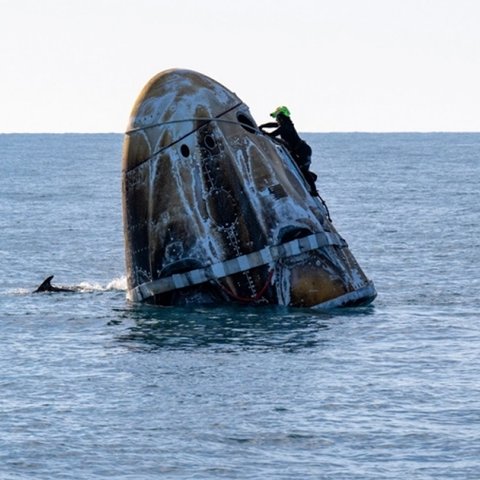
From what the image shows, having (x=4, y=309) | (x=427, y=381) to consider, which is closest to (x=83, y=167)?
(x=4, y=309)

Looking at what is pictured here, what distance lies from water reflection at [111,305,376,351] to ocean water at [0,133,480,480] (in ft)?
0.14

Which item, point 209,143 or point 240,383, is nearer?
point 240,383

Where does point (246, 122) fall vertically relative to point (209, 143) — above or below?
above

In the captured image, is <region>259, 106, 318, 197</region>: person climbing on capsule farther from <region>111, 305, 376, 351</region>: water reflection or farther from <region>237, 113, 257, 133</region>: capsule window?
<region>111, 305, 376, 351</region>: water reflection

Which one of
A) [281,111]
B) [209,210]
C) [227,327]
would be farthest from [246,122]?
[227,327]

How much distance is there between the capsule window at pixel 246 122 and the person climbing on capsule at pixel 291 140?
0.79m

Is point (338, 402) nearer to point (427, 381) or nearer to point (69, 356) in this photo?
point (427, 381)

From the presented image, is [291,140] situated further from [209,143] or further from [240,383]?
[240,383]

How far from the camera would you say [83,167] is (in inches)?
5915

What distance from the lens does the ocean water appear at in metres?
19.8

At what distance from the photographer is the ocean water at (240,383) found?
1981 centimetres

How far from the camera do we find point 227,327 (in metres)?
29.2

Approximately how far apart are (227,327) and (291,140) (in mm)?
4959

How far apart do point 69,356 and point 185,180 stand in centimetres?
480
